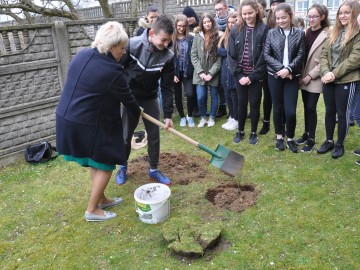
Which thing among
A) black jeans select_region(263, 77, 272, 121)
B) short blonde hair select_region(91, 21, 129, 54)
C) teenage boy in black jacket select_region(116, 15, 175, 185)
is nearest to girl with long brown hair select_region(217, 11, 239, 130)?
black jeans select_region(263, 77, 272, 121)

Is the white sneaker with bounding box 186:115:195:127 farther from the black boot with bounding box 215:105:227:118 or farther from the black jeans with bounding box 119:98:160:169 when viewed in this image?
the black jeans with bounding box 119:98:160:169

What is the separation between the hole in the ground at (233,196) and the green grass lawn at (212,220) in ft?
0.30

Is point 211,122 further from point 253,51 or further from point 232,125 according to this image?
point 253,51

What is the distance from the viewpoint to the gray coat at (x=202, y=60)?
613 centimetres

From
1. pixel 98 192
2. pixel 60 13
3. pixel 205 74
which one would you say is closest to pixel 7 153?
pixel 98 192

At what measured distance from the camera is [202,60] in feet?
20.4

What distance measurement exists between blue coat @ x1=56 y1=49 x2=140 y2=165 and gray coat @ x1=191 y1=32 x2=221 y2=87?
10.4ft

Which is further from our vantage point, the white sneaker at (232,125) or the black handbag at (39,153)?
the white sneaker at (232,125)

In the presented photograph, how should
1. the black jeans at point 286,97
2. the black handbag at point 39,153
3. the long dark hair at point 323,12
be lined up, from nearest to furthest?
the long dark hair at point 323,12
the black jeans at point 286,97
the black handbag at point 39,153

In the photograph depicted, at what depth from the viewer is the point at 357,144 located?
5.15m

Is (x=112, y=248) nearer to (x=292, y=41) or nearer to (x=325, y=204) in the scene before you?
(x=325, y=204)

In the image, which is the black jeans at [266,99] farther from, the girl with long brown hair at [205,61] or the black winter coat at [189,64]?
the black winter coat at [189,64]

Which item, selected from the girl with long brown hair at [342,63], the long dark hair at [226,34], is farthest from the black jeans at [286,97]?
the long dark hair at [226,34]

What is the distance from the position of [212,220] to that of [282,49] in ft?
8.38
